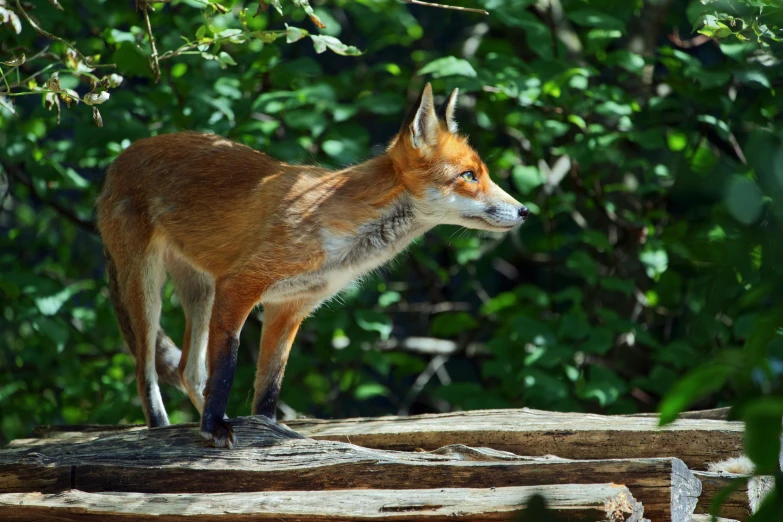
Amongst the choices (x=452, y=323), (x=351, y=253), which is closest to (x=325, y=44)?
(x=351, y=253)

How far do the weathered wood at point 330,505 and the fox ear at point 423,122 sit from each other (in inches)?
89.0

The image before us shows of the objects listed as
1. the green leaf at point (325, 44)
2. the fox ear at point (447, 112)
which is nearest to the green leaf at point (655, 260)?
the fox ear at point (447, 112)

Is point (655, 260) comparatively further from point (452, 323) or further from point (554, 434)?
point (554, 434)

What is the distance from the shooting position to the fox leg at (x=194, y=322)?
212 inches

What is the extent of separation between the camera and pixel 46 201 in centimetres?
656

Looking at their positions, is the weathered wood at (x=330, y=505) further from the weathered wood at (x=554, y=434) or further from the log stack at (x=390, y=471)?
the weathered wood at (x=554, y=434)

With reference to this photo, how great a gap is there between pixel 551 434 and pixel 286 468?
4.47ft

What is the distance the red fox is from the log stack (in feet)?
1.85

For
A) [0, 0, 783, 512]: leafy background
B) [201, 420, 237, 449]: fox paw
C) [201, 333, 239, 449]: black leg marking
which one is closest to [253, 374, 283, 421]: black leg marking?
[201, 333, 239, 449]: black leg marking

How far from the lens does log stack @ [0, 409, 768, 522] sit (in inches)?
122

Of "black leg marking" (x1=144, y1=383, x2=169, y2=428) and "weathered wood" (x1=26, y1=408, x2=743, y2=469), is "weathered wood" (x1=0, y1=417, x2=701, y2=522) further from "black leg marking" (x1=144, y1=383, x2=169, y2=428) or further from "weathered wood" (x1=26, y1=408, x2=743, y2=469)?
"black leg marking" (x1=144, y1=383, x2=169, y2=428)

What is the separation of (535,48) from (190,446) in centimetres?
360

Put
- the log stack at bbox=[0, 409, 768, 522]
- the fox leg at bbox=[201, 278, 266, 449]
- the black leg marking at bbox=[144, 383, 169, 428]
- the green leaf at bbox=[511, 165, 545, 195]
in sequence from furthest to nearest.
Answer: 1. the green leaf at bbox=[511, 165, 545, 195]
2. the black leg marking at bbox=[144, 383, 169, 428]
3. the fox leg at bbox=[201, 278, 266, 449]
4. the log stack at bbox=[0, 409, 768, 522]

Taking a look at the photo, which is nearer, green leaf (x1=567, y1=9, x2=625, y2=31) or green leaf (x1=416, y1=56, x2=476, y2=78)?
green leaf (x1=416, y1=56, x2=476, y2=78)
